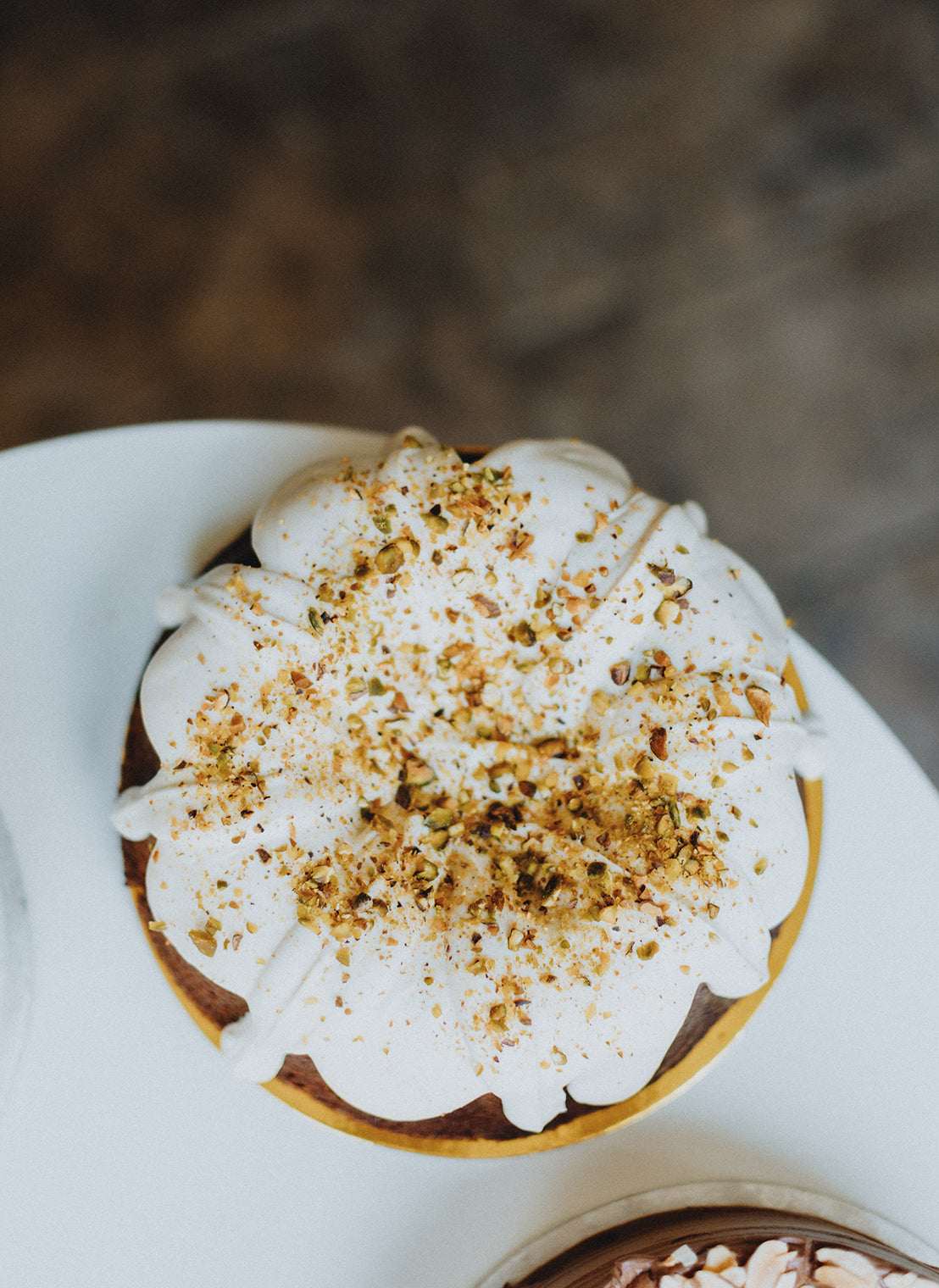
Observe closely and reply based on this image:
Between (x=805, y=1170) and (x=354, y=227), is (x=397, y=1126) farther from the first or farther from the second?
(x=354, y=227)

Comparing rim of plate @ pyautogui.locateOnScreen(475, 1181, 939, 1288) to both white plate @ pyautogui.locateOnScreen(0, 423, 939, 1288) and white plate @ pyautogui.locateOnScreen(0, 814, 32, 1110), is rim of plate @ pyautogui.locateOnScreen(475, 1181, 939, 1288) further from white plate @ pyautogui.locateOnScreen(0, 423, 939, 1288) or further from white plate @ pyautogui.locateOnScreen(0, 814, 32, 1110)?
white plate @ pyautogui.locateOnScreen(0, 814, 32, 1110)

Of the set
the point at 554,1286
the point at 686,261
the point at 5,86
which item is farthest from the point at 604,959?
the point at 5,86

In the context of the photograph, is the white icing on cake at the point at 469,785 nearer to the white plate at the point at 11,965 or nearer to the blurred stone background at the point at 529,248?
the white plate at the point at 11,965

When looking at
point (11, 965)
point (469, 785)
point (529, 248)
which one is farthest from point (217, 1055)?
point (529, 248)

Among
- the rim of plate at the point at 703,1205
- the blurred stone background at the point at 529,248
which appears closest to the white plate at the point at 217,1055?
the rim of plate at the point at 703,1205

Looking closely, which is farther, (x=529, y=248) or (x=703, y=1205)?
(x=529, y=248)

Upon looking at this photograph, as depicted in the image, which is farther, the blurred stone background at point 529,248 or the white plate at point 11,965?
the blurred stone background at point 529,248

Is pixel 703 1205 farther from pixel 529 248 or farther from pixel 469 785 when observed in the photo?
pixel 529 248
